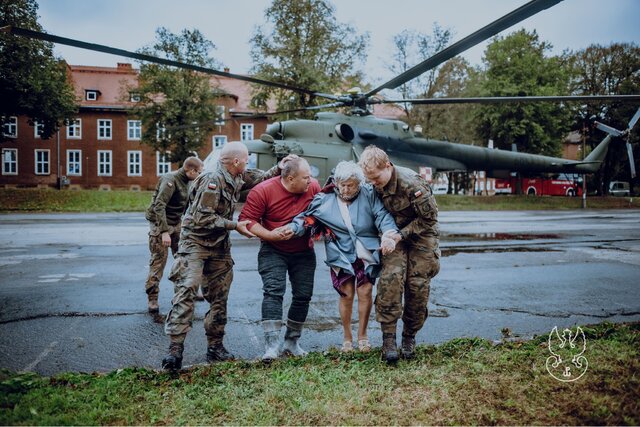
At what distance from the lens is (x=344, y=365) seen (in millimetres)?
3918

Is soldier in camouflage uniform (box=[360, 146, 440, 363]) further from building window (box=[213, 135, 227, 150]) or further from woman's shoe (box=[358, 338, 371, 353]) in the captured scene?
building window (box=[213, 135, 227, 150])

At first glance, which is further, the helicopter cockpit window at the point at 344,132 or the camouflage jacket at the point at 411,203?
the helicopter cockpit window at the point at 344,132

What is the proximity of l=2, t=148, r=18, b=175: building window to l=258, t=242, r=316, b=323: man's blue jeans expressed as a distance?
5511cm

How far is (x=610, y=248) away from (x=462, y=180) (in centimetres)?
4399

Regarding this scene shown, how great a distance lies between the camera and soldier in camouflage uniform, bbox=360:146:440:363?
4.14m

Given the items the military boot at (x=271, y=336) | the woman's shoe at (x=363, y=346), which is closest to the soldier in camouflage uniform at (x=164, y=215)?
the military boot at (x=271, y=336)

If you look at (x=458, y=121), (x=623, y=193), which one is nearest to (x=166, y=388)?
(x=458, y=121)

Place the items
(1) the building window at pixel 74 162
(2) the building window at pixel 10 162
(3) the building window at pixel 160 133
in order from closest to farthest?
(3) the building window at pixel 160 133 < (2) the building window at pixel 10 162 < (1) the building window at pixel 74 162

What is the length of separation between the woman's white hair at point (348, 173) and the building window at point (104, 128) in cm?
5226

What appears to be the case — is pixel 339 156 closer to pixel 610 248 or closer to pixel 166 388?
pixel 610 248

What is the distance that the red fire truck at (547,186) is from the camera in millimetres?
50600

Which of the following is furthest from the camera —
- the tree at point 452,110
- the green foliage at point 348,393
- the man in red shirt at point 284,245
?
the tree at point 452,110

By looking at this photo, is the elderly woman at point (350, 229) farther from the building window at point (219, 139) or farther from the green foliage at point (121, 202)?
the building window at point (219, 139)

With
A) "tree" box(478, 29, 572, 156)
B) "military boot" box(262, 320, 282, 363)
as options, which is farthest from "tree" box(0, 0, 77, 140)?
"tree" box(478, 29, 572, 156)
